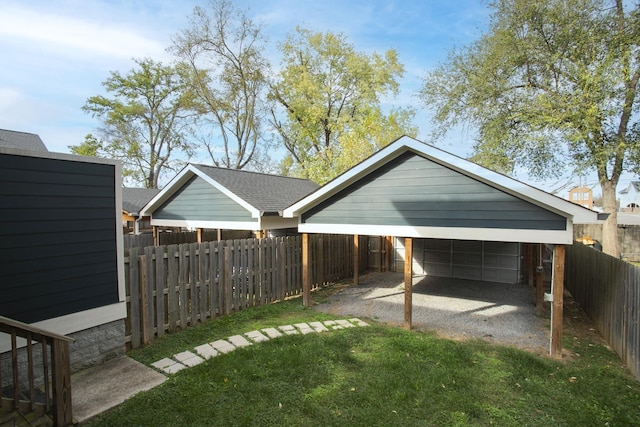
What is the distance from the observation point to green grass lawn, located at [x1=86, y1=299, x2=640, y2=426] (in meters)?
3.72

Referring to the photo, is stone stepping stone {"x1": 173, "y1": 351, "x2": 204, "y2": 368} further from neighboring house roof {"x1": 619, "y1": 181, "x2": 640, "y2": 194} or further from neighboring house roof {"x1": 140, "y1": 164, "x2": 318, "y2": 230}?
neighboring house roof {"x1": 619, "y1": 181, "x2": 640, "y2": 194}

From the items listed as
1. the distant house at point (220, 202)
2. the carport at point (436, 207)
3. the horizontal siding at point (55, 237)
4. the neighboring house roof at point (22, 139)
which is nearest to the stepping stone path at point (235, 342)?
the horizontal siding at point (55, 237)

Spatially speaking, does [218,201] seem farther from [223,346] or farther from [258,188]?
[223,346]

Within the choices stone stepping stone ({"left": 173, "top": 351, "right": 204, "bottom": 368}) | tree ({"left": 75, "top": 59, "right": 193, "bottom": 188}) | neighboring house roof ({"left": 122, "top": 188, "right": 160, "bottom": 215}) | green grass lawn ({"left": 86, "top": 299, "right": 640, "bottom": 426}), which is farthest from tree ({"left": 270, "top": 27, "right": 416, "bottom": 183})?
stone stepping stone ({"left": 173, "top": 351, "right": 204, "bottom": 368})

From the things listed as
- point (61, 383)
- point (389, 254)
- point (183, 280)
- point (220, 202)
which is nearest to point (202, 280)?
point (183, 280)

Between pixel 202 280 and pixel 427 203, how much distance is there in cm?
485

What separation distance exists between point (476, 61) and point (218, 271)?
1665 cm

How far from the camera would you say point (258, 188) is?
12.2 metres

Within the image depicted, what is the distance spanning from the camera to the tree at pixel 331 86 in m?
27.4

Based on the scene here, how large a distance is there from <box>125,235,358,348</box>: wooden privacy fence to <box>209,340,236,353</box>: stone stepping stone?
1.06m

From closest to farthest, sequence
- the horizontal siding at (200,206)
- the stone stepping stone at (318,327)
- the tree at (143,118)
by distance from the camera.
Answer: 1. the stone stepping stone at (318,327)
2. the horizontal siding at (200,206)
3. the tree at (143,118)

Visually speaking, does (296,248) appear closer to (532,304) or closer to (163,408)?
(163,408)

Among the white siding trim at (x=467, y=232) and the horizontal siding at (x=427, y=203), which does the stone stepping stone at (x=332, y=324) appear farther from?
the horizontal siding at (x=427, y=203)

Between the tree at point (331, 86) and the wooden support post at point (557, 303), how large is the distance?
21.3m
